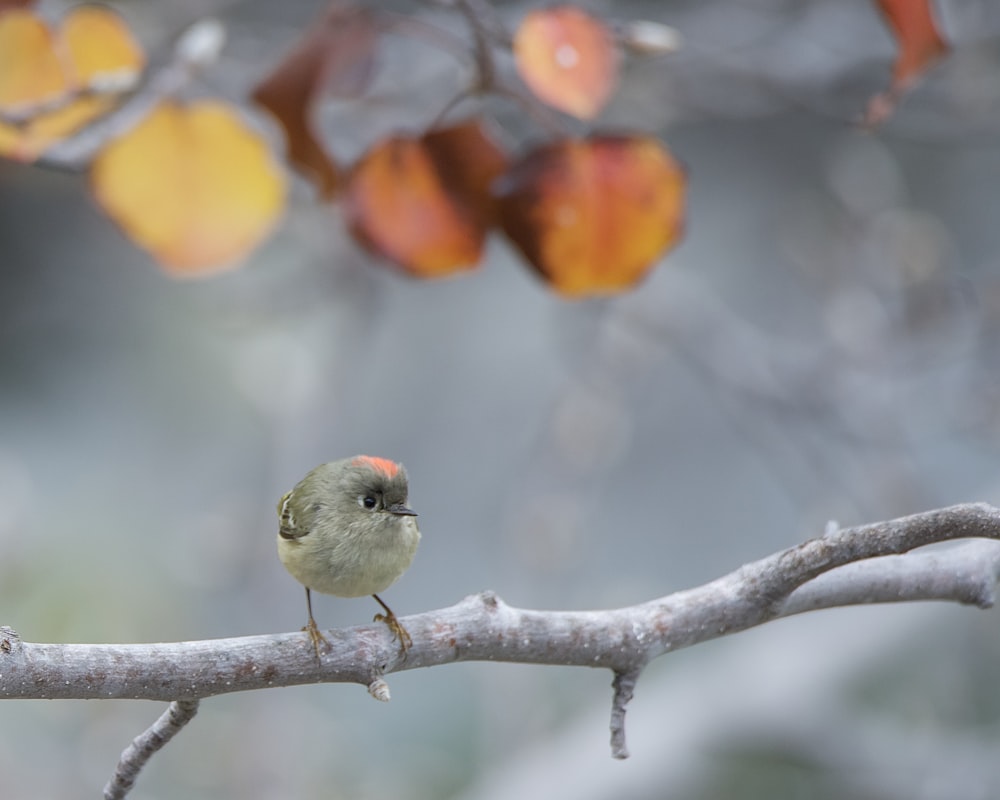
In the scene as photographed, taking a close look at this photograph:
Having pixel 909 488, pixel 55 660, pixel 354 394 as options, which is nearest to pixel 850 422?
pixel 909 488

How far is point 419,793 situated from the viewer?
3.57 metres

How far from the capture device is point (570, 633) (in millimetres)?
1062

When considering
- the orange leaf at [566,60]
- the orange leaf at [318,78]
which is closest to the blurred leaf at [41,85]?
the orange leaf at [318,78]

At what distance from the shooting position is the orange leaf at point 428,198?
43.6 inches

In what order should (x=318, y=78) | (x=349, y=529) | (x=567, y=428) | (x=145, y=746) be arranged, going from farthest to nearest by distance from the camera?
(x=567, y=428)
(x=349, y=529)
(x=318, y=78)
(x=145, y=746)

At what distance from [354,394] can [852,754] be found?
86.4 inches

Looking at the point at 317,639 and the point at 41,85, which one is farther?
the point at 41,85

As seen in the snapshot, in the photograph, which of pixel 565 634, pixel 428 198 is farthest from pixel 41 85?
pixel 565 634

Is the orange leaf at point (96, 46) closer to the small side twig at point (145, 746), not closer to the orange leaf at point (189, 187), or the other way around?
the orange leaf at point (189, 187)

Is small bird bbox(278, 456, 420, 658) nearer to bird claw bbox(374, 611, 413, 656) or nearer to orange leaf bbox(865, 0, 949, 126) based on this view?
bird claw bbox(374, 611, 413, 656)

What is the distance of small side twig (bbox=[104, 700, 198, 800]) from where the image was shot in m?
0.95

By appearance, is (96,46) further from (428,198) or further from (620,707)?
(620,707)

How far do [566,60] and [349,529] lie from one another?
0.59 m

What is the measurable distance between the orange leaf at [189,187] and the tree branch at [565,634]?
0.41 m
